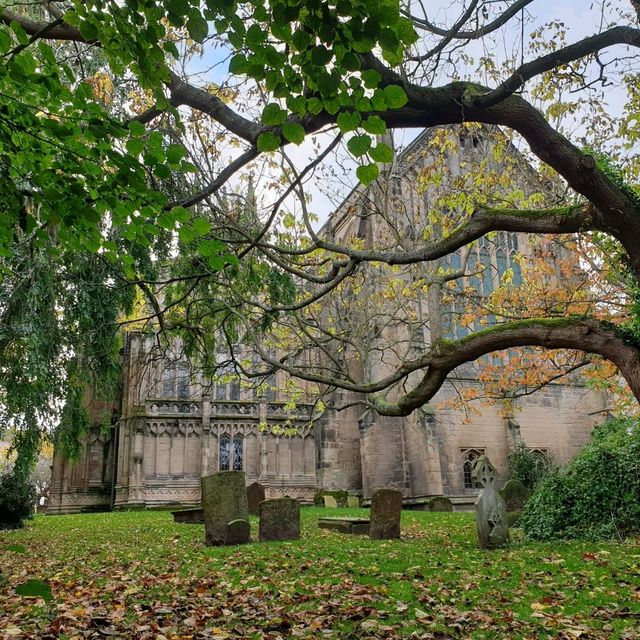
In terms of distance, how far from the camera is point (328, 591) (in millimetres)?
6730

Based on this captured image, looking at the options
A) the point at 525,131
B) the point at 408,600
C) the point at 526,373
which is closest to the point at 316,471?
the point at 526,373

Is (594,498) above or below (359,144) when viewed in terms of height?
below

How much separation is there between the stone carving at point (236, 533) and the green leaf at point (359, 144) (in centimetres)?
884

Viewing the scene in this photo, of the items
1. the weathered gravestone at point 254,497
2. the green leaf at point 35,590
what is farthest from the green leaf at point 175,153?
the weathered gravestone at point 254,497

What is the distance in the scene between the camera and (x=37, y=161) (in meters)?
4.86

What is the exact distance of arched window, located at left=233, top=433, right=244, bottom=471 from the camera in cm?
2459

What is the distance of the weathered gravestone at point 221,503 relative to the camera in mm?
11078

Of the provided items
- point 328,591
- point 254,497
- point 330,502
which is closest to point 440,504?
point 330,502

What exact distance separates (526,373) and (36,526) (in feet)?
45.4

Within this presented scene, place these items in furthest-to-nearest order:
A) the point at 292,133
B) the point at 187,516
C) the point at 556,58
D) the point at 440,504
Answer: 1. the point at 440,504
2. the point at 187,516
3. the point at 556,58
4. the point at 292,133

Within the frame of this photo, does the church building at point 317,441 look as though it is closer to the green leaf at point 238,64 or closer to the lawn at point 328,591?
the lawn at point 328,591

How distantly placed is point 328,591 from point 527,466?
18.2m

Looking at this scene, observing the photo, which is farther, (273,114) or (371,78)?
(273,114)

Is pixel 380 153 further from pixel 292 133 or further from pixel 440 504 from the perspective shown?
pixel 440 504
